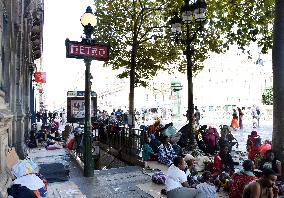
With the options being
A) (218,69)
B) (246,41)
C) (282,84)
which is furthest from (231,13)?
(218,69)

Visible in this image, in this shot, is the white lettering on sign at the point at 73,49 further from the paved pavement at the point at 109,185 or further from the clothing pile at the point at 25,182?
the clothing pile at the point at 25,182

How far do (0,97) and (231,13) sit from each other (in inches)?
399

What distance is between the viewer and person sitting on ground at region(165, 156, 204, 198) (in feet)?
19.5

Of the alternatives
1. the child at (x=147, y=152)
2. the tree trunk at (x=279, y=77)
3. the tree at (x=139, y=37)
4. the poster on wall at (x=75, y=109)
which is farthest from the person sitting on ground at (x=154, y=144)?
the tree at (x=139, y=37)

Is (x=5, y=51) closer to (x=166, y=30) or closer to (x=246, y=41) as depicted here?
(x=246, y=41)

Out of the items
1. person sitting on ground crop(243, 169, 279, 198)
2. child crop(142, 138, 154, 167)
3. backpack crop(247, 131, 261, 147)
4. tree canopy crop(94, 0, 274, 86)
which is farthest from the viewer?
tree canopy crop(94, 0, 274, 86)

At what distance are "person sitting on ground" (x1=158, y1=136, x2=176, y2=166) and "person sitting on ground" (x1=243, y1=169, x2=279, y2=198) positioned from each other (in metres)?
5.90

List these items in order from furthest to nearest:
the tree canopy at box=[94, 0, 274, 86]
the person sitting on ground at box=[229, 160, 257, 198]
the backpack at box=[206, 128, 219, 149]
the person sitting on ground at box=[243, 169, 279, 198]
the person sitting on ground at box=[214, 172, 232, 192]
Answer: the tree canopy at box=[94, 0, 274, 86] < the backpack at box=[206, 128, 219, 149] < the person sitting on ground at box=[214, 172, 232, 192] < the person sitting on ground at box=[229, 160, 257, 198] < the person sitting on ground at box=[243, 169, 279, 198]

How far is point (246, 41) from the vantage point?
13.7 m

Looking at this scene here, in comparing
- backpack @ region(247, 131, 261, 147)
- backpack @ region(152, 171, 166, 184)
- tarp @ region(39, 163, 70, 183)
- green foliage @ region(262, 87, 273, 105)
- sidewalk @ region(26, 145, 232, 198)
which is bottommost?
sidewalk @ region(26, 145, 232, 198)

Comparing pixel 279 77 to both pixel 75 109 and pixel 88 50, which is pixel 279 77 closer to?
pixel 88 50

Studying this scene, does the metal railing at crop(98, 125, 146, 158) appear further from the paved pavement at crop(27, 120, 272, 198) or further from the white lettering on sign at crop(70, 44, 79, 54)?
the white lettering on sign at crop(70, 44, 79, 54)

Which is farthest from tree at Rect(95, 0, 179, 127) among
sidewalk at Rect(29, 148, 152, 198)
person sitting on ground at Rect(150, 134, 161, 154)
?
sidewalk at Rect(29, 148, 152, 198)

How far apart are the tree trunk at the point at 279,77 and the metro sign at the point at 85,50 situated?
466cm
